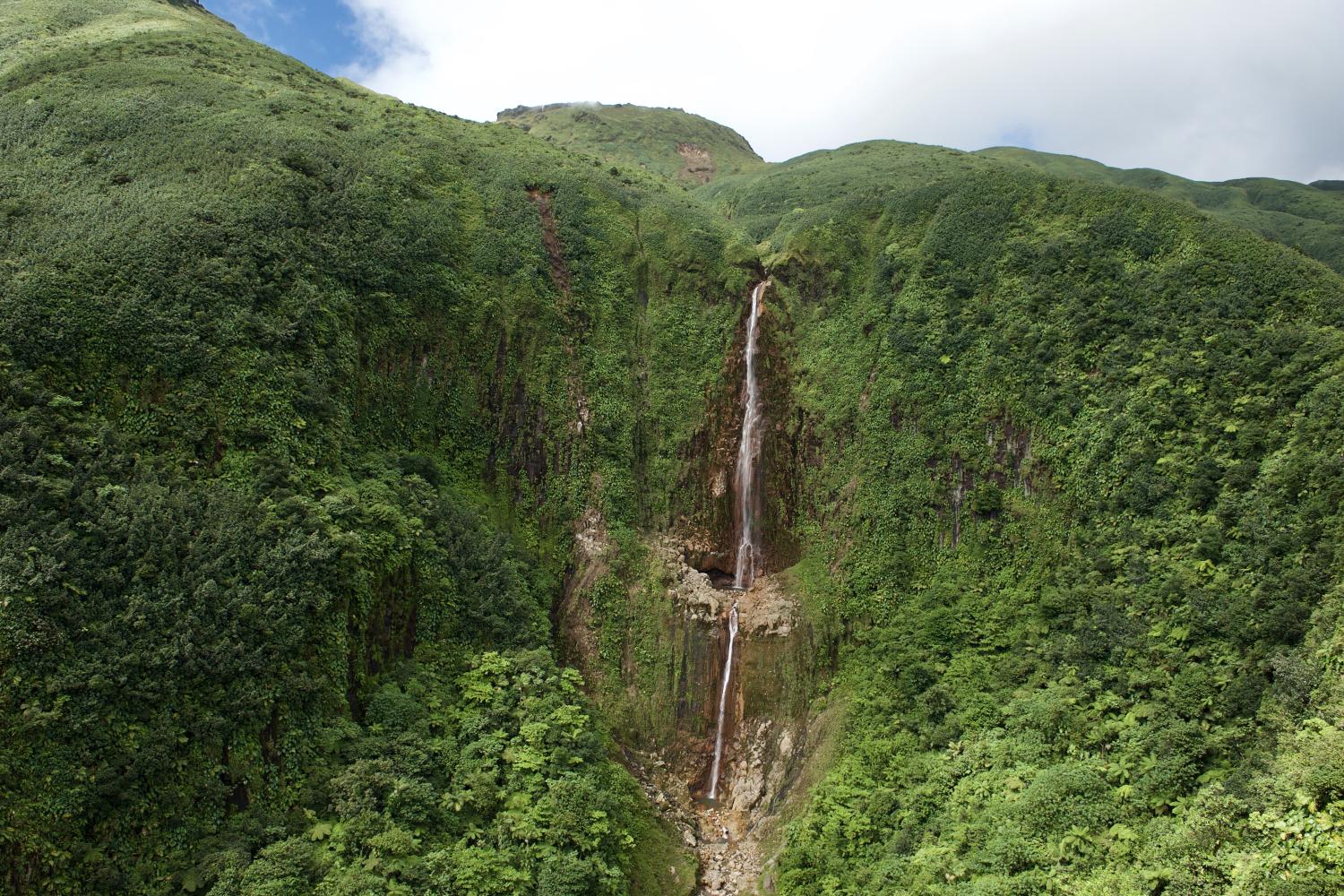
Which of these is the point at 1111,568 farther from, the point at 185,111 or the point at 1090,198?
the point at 185,111

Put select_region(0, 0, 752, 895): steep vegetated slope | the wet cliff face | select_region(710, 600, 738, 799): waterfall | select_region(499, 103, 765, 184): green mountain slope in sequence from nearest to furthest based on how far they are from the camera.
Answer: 1. select_region(0, 0, 752, 895): steep vegetated slope
2. select_region(710, 600, 738, 799): waterfall
3. the wet cliff face
4. select_region(499, 103, 765, 184): green mountain slope

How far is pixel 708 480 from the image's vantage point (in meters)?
26.7

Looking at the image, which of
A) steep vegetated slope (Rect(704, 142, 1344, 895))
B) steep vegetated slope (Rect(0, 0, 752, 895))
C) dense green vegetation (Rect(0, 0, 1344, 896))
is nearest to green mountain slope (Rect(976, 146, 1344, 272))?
steep vegetated slope (Rect(704, 142, 1344, 895))

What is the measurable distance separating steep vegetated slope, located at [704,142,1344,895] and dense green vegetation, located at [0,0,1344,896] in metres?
0.10

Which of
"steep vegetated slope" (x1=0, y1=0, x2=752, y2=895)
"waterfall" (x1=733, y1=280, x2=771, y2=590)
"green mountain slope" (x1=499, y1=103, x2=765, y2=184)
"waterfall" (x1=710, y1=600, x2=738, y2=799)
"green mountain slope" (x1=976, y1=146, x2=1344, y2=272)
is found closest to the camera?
"steep vegetated slope" (x1=0, y1=0, x2=752, y2=895)

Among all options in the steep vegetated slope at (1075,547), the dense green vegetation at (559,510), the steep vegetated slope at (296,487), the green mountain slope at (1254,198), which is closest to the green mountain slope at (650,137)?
the green mountain slope at (1254,198)

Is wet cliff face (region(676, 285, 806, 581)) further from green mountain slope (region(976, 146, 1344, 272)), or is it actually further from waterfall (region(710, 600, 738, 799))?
green mountain slope (region(976, 146, 1344, 272))

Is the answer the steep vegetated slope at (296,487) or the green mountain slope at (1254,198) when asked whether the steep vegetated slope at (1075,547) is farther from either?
the green mountain slope at (1254,198)

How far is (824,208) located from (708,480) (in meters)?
15.7

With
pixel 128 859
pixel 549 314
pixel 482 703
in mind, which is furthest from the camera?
pixel 549 314

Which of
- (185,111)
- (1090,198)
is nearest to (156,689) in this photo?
(185,111)

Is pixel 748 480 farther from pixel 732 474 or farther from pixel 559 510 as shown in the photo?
pixel 559 510

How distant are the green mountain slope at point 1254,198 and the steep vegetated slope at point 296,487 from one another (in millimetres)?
36112

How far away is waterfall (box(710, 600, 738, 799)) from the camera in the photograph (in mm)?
21383
